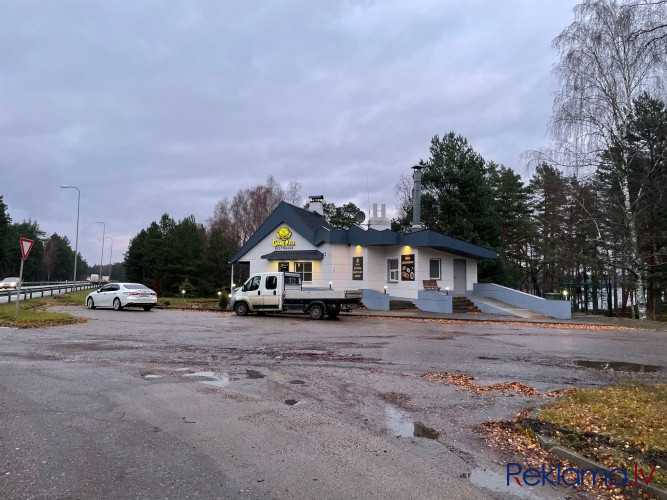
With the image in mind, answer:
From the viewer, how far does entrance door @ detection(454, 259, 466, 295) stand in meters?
29.0

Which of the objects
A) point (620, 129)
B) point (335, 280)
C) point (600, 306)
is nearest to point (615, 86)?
point (620, 129)

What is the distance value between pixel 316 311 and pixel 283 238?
1204 cm

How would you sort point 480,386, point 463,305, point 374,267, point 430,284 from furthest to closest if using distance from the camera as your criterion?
point 374,267, point 430,284, point 463,305, point 480,386

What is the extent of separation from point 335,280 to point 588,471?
1025 inches

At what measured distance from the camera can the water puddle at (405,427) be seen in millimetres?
5324

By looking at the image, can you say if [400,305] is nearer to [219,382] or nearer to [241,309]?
[241,309]

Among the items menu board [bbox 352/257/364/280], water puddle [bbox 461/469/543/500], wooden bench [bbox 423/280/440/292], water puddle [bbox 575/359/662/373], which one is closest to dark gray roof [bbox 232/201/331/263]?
menu board [bbox 352/257/364/280]

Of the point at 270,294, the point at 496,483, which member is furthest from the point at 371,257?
the point at 496,483

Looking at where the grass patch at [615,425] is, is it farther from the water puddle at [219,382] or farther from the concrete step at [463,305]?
the concrete step at [463,305]

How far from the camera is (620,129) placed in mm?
22375

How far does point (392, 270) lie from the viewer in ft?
97.0

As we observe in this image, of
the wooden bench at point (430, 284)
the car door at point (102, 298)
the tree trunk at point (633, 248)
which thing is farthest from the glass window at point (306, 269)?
the tree trunk at point (633, 248)

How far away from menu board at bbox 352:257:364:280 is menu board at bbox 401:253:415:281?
276 centimetres

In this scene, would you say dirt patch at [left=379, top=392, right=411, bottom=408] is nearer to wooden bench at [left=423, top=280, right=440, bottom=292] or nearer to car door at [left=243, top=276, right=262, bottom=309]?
car door at [left=243, top=276, right=262, bottom=309]
